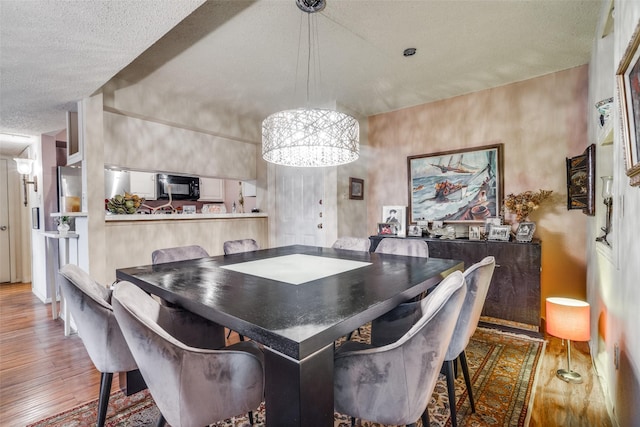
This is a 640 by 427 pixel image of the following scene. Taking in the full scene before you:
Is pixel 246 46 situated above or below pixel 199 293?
above

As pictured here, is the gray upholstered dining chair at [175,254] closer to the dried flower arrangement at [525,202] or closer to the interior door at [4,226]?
the dried flower arrangement at [525,202]

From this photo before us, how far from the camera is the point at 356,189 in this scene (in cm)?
433

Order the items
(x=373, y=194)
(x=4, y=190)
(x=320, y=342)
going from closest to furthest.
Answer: (x=320, y=342)
(x=373, y=194)
(x=4, y=190)

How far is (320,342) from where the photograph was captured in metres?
0.97

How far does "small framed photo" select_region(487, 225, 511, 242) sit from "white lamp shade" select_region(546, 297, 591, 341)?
1065mm

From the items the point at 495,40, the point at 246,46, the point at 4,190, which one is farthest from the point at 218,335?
the point at 4,190

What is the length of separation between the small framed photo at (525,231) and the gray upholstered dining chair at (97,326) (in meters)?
3.37

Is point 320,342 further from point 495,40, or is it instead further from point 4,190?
point 4,190

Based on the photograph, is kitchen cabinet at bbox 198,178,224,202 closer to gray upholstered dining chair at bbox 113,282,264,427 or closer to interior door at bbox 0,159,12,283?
interior door at bbox 0,159,12,283

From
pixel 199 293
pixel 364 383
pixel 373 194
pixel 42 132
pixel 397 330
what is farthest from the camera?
pixel 373 194

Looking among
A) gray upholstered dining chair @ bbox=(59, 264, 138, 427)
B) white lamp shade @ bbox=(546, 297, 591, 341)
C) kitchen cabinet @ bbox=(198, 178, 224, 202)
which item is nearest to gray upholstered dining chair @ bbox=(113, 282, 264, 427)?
gray upholstered dining chair @ bbox=(59, 264, 138, 427)

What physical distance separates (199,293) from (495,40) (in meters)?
2.97

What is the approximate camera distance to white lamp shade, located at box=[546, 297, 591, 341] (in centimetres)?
208

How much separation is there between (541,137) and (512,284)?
5.29 feet
